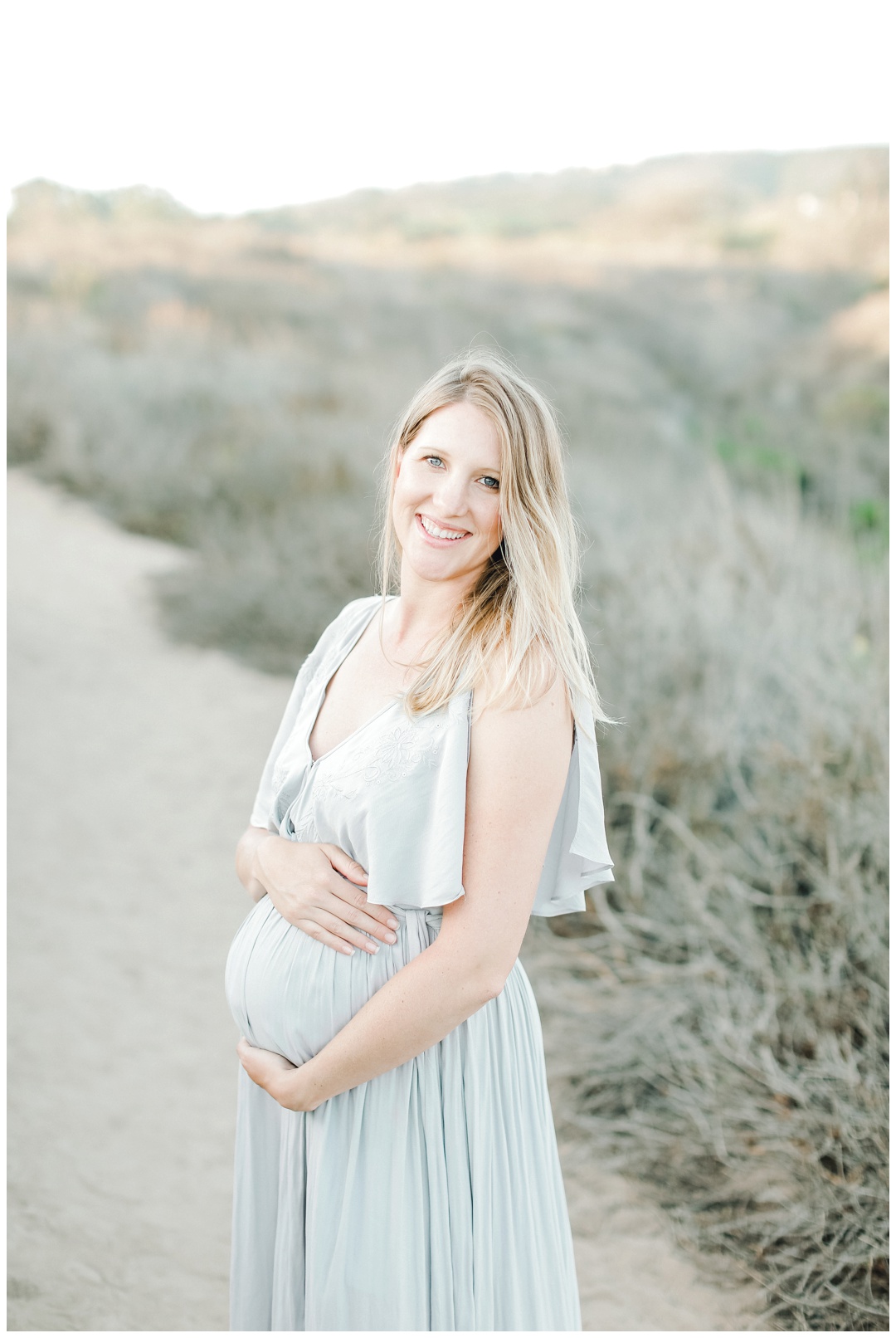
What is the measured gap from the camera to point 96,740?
6.18 metres

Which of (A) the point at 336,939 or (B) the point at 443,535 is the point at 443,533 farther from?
(A) the point at 336,939

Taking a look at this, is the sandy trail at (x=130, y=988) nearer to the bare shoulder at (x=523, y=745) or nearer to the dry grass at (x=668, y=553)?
the dry grass at (x=668, y=553)

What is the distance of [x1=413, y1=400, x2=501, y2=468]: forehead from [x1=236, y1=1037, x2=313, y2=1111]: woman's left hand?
3.12 feet

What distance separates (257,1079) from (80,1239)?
73.5 inches

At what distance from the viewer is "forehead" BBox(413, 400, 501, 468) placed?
1.43m

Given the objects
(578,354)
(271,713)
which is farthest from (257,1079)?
(578,354)

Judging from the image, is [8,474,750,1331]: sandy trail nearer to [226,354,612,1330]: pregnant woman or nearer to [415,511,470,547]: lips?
[226,354,612,1330]: pregnant woman

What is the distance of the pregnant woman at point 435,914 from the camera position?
4.37ft

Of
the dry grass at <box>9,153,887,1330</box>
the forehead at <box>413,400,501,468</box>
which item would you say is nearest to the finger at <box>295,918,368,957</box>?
the forehead at <box>413,400,501,468</box>

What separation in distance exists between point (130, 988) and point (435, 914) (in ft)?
10.5

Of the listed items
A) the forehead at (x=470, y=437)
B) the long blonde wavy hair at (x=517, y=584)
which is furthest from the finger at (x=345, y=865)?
the forehead at (x=470, y=437)

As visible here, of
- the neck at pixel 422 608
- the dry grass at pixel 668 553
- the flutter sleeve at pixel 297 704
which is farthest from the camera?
the dry grass at pixel 668 553

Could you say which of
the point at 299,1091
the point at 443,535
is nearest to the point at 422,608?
the point at 443,535

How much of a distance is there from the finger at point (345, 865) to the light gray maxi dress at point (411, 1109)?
0.01m
